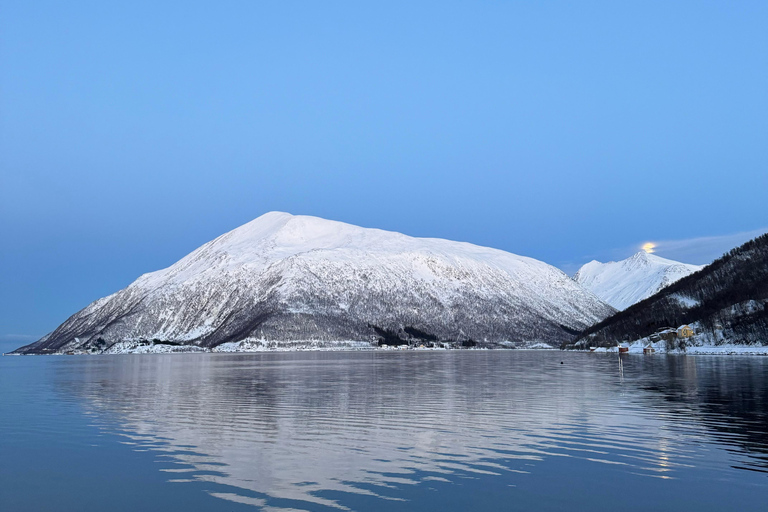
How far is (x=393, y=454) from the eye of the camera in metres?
29.8

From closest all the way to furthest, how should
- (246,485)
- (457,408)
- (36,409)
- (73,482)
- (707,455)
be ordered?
(246,485) < (73,482) < (707,455) < (457,408) < (36,409)

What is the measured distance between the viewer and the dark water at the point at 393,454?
22191 millimetres

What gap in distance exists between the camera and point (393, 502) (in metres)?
21.4

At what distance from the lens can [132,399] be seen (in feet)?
199

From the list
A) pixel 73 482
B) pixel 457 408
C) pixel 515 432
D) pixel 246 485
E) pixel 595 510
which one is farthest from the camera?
pixel 457 408

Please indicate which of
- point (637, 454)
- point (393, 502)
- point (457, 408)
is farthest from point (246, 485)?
point (457, 408)

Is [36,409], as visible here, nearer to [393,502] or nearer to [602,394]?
[393,502]

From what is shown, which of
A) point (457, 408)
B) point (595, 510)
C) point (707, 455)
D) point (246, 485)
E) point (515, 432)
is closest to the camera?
point (595, 510)

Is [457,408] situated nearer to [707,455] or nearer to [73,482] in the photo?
[707,455]

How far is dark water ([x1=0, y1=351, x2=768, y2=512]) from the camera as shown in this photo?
22.2 m

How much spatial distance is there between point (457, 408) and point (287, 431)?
50.2 ft

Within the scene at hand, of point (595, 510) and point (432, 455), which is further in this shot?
point (432, 455)

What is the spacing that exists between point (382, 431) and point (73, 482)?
653 inches

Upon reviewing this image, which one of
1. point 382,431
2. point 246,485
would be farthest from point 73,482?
point 382,431
